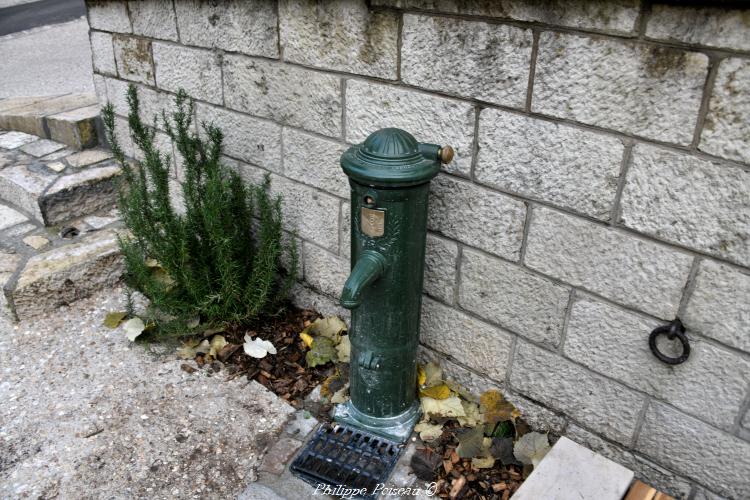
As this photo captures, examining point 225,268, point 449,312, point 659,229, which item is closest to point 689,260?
point 659,229

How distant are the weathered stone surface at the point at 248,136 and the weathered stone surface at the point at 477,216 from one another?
105cm

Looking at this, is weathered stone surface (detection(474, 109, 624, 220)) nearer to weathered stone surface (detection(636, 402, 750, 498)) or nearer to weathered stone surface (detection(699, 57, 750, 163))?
weathered stone surface (detection(699, 57, 750, 163))

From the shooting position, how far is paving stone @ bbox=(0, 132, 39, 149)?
464 centimetres

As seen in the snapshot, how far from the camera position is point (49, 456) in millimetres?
2541

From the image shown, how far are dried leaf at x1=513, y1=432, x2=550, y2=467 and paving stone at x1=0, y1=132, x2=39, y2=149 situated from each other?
14.2 ft

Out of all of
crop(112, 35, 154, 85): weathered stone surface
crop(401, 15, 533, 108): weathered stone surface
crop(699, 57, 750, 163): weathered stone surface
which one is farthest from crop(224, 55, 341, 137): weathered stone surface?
crop(699, 57, 750, 163): weathered stone surface

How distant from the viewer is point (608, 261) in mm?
2150

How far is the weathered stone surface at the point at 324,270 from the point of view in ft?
10.4

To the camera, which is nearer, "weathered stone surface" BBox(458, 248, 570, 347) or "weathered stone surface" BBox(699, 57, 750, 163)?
"weathered stone surface" BBox(699, 57, 750, 163)

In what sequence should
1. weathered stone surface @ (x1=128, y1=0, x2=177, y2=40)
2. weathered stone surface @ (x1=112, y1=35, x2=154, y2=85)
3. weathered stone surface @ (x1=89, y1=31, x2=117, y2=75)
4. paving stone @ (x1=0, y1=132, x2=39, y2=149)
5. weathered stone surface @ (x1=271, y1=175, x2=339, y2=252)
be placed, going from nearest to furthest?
weathered stone surface @ (x1=271, y1=175, x2=339, y2=252)
weathered stone surface @ (x1=128, y1=0, x2=177, y2=40)
weathered stone surface @ (x1=112, y1=35, x2=154, y2=85)
weathered stone surface @ (x1=89, y1=31, x2=117, y2=75)
paving stone @ (x1=0, y1=132, x2=39, y2=149)

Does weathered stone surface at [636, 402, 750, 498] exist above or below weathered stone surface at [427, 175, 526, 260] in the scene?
below

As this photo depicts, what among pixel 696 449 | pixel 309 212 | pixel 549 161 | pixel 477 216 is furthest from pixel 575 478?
pixel 309 212

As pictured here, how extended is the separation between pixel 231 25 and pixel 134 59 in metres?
1.12

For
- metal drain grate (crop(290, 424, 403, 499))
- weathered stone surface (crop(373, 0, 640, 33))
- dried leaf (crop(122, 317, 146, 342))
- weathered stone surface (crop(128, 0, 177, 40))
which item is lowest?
metal drain grate (crop(290, 424, 403, 499))
